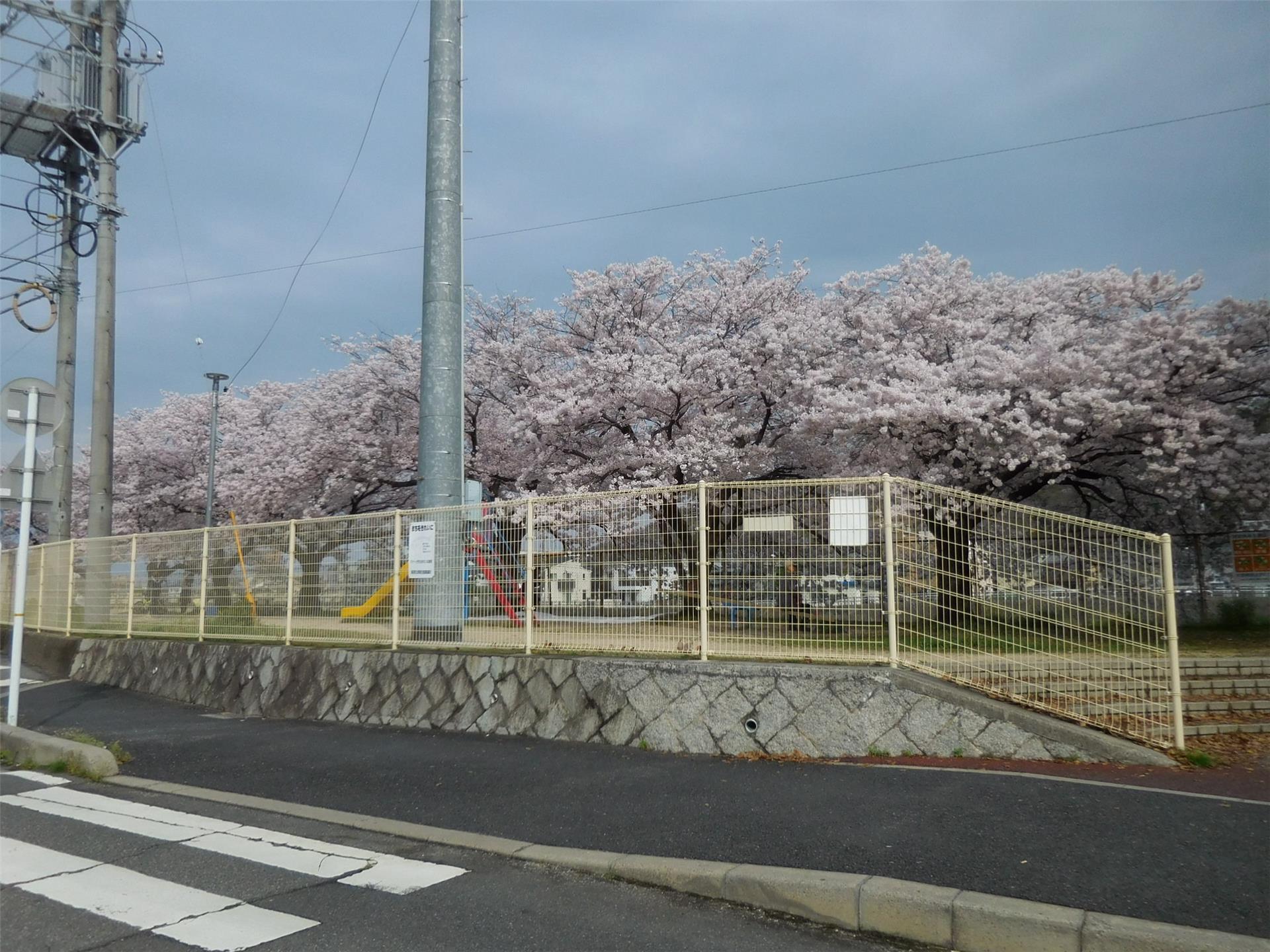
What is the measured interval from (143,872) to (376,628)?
5.47m

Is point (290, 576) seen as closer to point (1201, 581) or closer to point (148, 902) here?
point (148, 902)

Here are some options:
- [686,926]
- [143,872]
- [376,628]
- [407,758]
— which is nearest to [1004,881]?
[686,926]

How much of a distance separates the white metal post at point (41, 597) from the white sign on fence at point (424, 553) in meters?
12.3

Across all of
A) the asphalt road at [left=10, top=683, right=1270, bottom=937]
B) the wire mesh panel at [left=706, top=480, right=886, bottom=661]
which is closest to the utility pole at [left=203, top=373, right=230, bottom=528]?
the asphalt road at [left=10, top=683, right=1270, bottom=937]

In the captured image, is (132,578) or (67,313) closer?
(132,578)

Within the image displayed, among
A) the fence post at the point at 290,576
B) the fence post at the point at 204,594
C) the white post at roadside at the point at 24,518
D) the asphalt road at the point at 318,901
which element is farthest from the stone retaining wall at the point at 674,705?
the asphalt road at the point at 318,901

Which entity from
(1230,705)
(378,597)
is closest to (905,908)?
(1230,705)

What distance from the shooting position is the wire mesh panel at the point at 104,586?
1430cm

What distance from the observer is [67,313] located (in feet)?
71.2

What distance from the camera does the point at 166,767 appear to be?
7.61m

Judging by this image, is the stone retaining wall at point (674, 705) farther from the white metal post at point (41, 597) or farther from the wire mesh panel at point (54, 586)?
the white metal post at point (41, 597)

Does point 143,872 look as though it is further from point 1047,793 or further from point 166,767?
point 1047,793

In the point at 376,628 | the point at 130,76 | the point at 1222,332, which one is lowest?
the point at 376,628

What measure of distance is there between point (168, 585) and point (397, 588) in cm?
574
